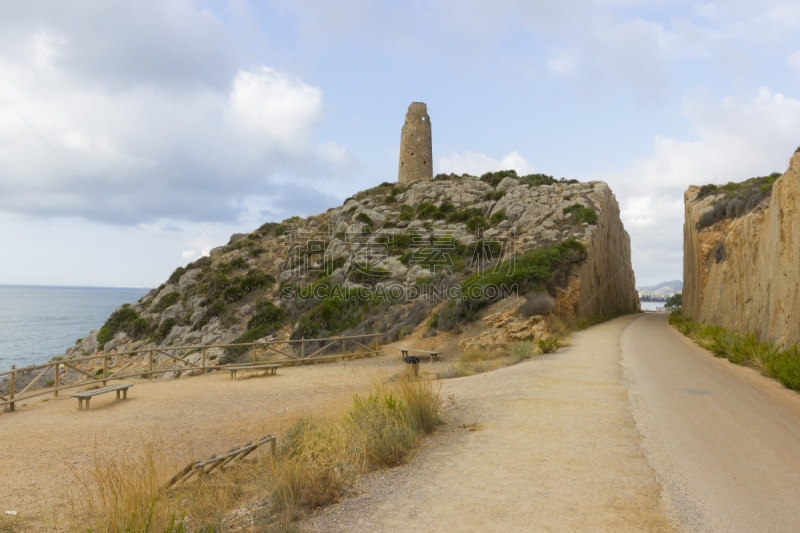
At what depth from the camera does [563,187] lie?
33.0 meters

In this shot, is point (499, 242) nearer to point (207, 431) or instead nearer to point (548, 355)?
point (548, 355)

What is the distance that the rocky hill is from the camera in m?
21.8

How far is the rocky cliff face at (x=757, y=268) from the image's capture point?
1044 cm

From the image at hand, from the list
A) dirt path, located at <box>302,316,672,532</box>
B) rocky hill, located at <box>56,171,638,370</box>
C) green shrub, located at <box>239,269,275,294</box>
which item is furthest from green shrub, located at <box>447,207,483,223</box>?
dirt path, located at <box>302,316,672,532</box>

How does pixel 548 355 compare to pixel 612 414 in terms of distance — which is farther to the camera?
pixel 548 355

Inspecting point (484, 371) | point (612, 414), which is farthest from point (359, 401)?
point (484, 371)

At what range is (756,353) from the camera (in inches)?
417

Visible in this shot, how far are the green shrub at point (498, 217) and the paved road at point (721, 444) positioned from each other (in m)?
21.6

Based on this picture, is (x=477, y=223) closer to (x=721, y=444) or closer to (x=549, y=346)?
(x=549, y=346)

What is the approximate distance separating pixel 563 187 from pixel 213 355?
2567cm

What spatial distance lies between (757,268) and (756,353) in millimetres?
3721

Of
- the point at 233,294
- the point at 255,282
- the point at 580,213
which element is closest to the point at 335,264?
the point at 255,282

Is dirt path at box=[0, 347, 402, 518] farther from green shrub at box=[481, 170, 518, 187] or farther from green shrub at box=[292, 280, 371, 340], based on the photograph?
green shrub at box=[481, 170, 518, 187]

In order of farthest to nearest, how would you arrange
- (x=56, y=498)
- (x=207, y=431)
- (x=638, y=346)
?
(x=638, y=346)
(x=207, y=431)
(x=56, y=498)
